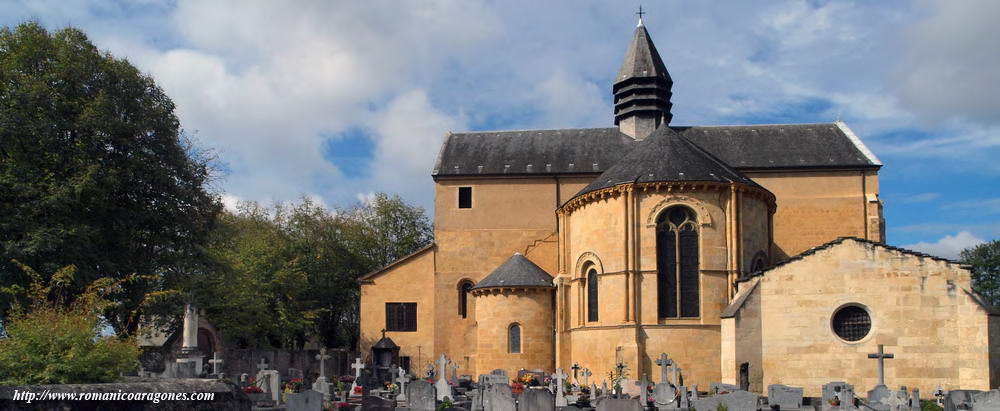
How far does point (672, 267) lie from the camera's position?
2964 centimetres

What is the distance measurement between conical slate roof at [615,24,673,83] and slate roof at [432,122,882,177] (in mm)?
3068

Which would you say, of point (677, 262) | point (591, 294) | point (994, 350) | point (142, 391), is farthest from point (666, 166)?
point (142, 391)

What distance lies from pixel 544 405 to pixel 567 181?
28535 mm

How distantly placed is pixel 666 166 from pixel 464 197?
46.8 feet

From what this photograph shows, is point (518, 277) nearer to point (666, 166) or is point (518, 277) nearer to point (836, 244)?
point (666, 166)

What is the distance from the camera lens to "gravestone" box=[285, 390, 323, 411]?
557 inches

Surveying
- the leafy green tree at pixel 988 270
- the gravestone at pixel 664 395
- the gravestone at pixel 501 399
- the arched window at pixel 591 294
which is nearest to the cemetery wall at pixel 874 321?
the arched window at pixel 591 294

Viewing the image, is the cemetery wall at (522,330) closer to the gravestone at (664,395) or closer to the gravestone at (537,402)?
the gravestone at (664,395)

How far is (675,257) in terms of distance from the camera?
29.6 metres

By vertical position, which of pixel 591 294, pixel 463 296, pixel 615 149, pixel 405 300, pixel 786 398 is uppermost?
pixel 615 149

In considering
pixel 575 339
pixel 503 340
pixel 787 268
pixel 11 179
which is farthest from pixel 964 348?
pixel 11 179

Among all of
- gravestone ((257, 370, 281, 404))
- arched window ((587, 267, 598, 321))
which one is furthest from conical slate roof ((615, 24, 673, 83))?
gravestone ((257, 370, 281, 404))

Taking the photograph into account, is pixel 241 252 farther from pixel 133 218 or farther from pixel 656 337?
pixel 656 337

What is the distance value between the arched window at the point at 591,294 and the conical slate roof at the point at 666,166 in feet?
9.88
